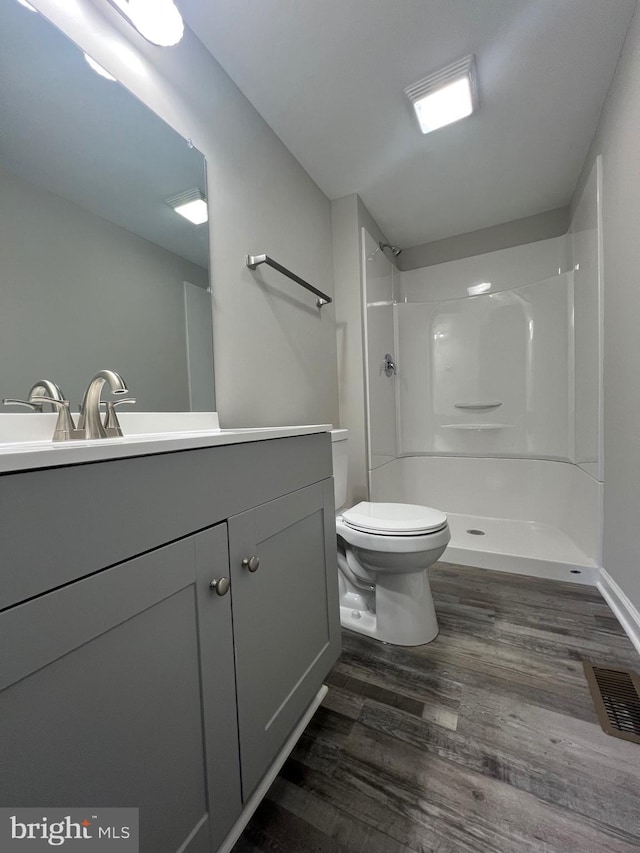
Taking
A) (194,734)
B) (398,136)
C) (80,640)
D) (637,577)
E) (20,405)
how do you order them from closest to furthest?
1. (80,640)
2. (194,734)
3. (20,405)
4. (637,577)
5. (398,136)

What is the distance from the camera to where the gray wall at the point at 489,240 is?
230 centimetres

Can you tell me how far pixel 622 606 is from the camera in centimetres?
142

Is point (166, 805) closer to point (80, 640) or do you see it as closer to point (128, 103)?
point (80, 640)

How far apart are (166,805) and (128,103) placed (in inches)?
62.9

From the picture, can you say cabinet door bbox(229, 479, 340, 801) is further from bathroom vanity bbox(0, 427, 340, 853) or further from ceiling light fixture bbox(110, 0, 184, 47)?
ceiling light fixture bbox(110, 0, 184, 47)

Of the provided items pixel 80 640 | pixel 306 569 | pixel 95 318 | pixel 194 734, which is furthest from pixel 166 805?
pixel 95 318

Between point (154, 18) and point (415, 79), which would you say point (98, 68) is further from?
point (415, 79)

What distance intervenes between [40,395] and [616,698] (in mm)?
1792

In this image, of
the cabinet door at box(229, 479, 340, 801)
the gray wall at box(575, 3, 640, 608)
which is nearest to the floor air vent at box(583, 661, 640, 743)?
the gray wall at box(575, 3, 640, 608)

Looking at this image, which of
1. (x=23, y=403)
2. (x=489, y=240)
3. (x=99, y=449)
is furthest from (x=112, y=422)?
(x=489, y=240)

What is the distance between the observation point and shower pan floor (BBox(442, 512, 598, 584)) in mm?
1761

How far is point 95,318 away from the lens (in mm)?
911

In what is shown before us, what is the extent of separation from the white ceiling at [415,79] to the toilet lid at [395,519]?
1.72 metres

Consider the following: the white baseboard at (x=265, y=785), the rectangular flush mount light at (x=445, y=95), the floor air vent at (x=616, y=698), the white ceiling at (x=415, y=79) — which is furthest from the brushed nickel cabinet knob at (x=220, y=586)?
the rectangular flush mount light at (x=445, y=95)
